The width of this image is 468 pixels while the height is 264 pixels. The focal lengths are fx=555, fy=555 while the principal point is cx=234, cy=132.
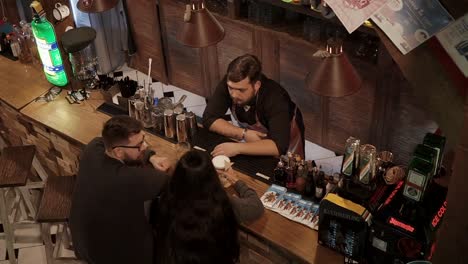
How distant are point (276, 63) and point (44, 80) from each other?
6.91 feet

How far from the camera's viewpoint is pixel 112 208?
290 centimetres

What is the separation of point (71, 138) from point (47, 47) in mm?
835

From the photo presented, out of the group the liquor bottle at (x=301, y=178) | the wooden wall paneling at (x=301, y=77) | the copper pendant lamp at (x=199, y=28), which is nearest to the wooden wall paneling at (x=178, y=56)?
the wooden wall paneling at (x=301, y=77)

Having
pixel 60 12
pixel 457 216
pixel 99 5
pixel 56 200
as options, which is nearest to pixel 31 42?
pixel 60 12

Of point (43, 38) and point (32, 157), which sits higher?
point (43, 38)

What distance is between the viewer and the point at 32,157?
13.6 ft

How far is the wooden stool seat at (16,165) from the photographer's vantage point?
3.97m

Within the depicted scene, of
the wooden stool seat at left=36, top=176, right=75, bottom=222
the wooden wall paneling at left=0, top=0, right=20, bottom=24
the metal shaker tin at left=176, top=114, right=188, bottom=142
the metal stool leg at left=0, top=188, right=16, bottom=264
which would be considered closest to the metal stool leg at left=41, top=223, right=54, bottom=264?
the wooden stool seat at left=36, top=176, right=75, bottom=222

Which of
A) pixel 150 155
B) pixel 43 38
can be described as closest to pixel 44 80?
pixel 43 38

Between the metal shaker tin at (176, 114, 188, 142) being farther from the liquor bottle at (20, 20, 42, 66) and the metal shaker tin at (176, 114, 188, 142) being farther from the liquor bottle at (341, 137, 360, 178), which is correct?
the liquor bottle at (20, 20, 42, 66)

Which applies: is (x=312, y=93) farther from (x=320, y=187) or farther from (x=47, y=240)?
(x=47, y=240)

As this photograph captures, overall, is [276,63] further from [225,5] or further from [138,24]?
[138,24]

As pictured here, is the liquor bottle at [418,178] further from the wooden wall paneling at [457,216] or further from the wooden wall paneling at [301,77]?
the wooden wall paneling at [301,77]

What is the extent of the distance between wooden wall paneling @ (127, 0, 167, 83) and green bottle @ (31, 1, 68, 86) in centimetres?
195
